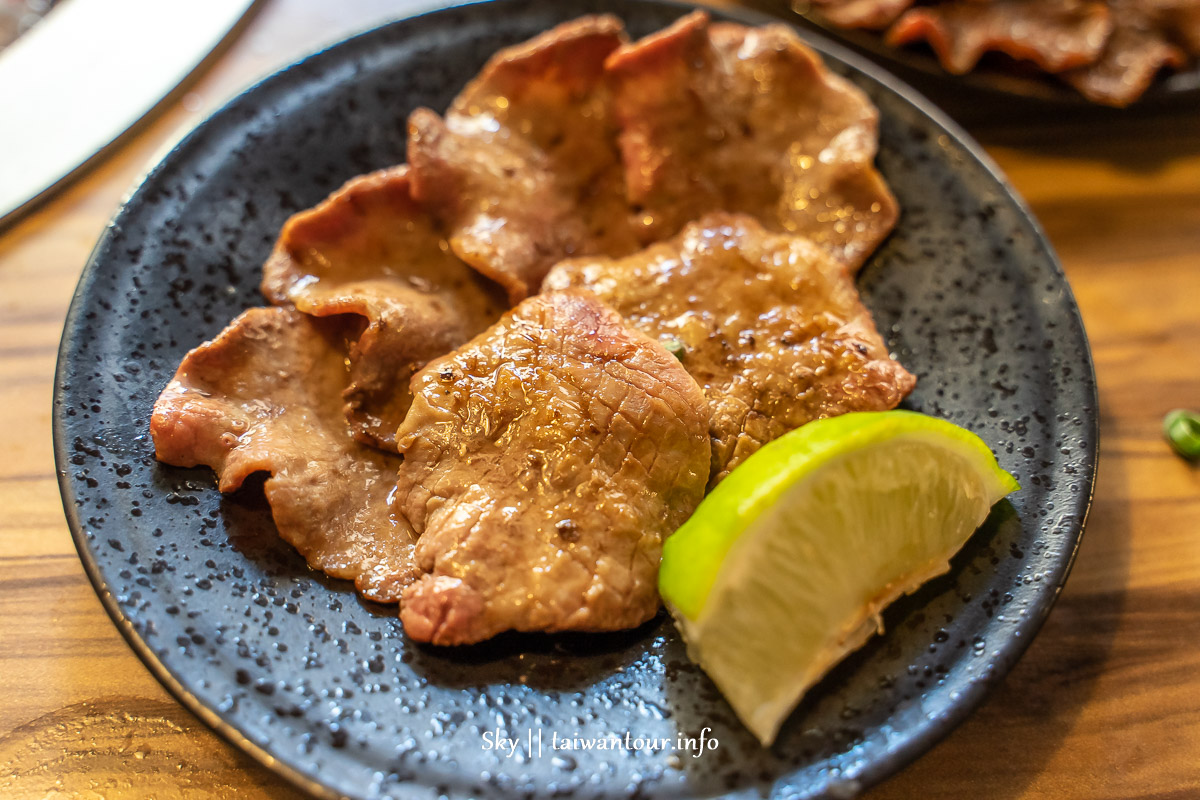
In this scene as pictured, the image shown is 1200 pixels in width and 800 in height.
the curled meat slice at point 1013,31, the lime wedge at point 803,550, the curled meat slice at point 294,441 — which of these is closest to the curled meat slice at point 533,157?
the curled meat slice at point 294,441

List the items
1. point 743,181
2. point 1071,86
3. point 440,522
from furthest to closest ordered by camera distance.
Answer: point 1071,86
point 743,181
point 440,522

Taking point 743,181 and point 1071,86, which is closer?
point 743,181

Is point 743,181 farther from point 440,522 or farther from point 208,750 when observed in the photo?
point 208,750

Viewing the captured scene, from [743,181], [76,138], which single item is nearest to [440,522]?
[743,181]

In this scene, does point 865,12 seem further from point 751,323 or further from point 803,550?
point 803,550

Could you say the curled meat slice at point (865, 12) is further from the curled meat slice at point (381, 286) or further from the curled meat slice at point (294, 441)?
the curled meat slice at point (294, 441)

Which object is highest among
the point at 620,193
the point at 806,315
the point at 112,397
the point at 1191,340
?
the point at 112,397
